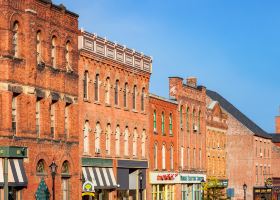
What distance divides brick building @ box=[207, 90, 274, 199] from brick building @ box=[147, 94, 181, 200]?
20913 millimetres

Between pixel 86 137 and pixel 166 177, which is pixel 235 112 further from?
pixel 86 137

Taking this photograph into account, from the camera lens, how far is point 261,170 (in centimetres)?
10419

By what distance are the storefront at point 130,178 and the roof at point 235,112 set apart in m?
30.8

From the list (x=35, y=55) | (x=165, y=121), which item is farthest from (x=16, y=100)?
(x=165, y=121)

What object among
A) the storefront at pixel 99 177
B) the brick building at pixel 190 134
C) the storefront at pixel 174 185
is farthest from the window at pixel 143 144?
the brick building at pixel 190 134

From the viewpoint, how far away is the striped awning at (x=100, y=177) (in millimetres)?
55934

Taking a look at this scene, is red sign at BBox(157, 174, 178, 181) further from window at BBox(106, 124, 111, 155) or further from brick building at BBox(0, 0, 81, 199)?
brick building at BBox(0, 0, 81, 199)

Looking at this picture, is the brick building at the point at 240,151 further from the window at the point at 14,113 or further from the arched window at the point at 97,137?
the window at the point at 14,113

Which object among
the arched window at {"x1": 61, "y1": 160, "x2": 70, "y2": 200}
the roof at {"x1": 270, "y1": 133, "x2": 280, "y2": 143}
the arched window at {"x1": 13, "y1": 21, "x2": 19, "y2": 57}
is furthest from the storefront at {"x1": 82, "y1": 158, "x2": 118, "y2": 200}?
the roof at {"x1": 270, "y1": 133, "x2": 280, "y2": 143}

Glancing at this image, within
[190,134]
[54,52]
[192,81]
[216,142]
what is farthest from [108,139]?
[216,142]

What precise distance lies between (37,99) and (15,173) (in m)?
5.51

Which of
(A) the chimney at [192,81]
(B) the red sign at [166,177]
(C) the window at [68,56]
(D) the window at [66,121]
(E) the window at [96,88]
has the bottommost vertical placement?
(B) the red sign at [166,177]

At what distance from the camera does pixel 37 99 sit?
49344 mm

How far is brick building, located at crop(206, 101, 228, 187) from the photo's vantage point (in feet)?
282
